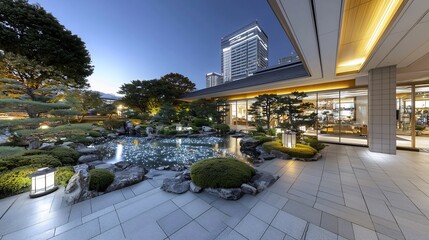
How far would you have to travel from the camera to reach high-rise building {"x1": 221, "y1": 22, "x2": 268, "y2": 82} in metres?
38.5

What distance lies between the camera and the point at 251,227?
2.00 meters

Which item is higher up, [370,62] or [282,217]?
[370,62]

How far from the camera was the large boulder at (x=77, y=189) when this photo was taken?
2.66 m

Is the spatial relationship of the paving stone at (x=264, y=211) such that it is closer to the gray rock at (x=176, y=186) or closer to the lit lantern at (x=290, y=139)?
the gray rock at (x=176, y=186)

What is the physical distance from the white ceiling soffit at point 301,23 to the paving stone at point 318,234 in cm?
353

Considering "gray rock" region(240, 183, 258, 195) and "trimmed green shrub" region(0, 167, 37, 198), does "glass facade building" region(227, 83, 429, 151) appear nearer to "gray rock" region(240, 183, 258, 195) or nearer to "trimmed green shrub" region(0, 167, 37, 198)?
"gray rock" region(240, 183, 258, 195)

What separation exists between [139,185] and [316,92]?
10.3 meters

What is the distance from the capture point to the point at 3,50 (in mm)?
6672

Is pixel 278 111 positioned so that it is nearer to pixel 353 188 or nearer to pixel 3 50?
pixel 353 188

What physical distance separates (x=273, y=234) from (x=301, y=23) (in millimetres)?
3885

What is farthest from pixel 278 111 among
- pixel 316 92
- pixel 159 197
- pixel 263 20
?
pixel 263 20

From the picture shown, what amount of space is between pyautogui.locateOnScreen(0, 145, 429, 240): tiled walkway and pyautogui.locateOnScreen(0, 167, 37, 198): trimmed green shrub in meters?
0.28

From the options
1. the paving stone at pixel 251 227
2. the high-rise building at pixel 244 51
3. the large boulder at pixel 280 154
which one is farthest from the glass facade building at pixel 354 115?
the high-rise building at pixel 244 51

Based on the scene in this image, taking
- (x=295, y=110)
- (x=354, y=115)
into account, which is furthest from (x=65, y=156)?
(x=354, y=115)
